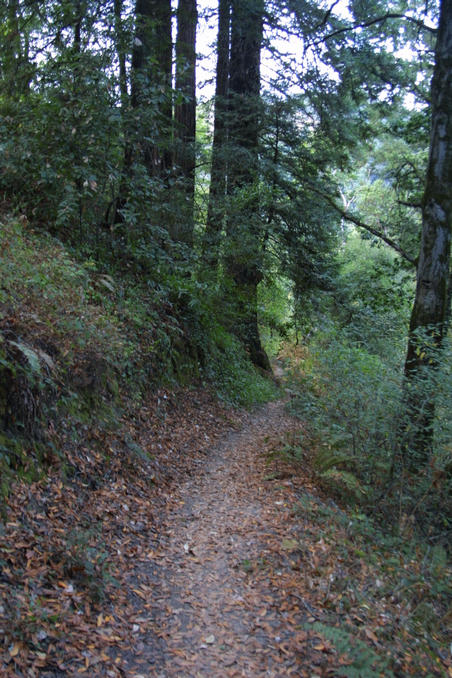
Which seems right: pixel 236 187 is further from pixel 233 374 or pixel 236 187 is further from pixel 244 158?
pixel 233 374

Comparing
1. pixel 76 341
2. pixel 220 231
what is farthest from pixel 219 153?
pixel 76 341

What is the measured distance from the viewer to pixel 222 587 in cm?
433

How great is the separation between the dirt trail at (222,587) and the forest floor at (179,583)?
1cm

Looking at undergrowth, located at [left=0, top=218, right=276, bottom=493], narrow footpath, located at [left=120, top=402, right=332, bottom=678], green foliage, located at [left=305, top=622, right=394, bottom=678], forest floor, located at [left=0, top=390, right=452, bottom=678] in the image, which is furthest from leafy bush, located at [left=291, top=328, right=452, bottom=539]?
undergrowth, located at [left=0, top=218, right=276, bottom=493]

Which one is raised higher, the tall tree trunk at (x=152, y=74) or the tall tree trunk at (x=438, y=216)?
the tall tree trunk at (x=152, y=74)

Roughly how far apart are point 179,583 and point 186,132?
445 inches

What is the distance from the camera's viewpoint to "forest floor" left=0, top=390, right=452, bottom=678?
328 centimetres

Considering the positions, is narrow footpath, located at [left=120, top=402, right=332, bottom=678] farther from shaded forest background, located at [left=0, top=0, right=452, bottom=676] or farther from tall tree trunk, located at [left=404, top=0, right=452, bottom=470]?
tall tree trunk, located at [left=404, top=0, right=452, bottom=470]

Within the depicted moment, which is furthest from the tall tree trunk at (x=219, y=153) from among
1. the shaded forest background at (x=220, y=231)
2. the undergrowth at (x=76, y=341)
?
the undergrowth at (x=76, y=341)

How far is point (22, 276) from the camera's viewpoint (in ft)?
20.2

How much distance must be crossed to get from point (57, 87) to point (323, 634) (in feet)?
28.0

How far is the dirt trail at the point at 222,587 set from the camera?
343cm

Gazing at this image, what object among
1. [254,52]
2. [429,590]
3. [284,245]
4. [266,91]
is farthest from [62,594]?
[254,52]

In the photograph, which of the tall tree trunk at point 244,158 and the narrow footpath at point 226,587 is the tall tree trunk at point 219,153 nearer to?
the tall tree trunk at point 244,158
